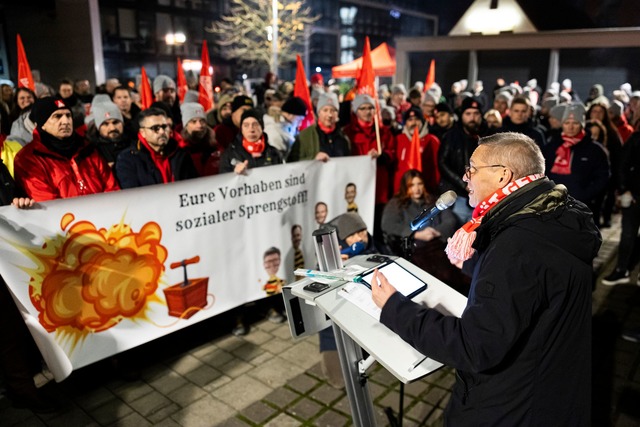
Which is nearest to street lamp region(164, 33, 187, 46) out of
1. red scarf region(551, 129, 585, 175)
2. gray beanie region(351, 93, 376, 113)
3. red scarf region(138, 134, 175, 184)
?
gray beanie region(351, 93, 376, 113)

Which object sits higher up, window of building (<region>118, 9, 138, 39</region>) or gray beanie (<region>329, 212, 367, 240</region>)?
window of building (<region>118, 9, 138, 39</region>)

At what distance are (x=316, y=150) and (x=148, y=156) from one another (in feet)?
6.61

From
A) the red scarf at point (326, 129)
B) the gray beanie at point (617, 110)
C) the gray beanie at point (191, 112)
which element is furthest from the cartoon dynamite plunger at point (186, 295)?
the gray beanie at point (617, 110)

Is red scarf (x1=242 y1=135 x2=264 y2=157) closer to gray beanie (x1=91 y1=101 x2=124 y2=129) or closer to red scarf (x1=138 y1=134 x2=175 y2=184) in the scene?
red scarf (x1=138 y1=134 x2=175 y2=184)

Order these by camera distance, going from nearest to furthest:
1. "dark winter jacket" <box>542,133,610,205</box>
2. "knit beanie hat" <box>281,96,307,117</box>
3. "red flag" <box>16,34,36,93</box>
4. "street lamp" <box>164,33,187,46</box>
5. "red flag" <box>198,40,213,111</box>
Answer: "dark winter jacket" <box>542,133,610,205</box>
"knit beanie hat" <box>281,96,307,117</box>
"red flag" <box>16,34,36,93</box>
"red flag" <box>198,40,213,111</box>
"street lamp" <box>164,33,187,46</box>

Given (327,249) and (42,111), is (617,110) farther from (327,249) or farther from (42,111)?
(42,111)

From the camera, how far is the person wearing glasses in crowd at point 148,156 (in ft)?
14.1

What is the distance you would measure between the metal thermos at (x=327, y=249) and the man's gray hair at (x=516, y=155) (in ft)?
3.00

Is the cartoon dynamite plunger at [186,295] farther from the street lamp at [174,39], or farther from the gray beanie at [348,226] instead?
the street lamp at [174,39]

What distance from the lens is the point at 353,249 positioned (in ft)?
13.0

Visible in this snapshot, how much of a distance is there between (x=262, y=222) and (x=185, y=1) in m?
39.1

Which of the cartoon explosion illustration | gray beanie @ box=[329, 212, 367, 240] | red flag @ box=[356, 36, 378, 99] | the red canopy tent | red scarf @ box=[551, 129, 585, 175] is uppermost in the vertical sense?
the red canopy tent

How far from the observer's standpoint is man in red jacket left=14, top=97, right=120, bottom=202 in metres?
3.78

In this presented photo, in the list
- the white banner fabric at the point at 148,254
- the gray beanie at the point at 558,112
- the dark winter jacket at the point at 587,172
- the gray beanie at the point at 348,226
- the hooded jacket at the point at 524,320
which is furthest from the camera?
the gray beanie at the point at 558,112
